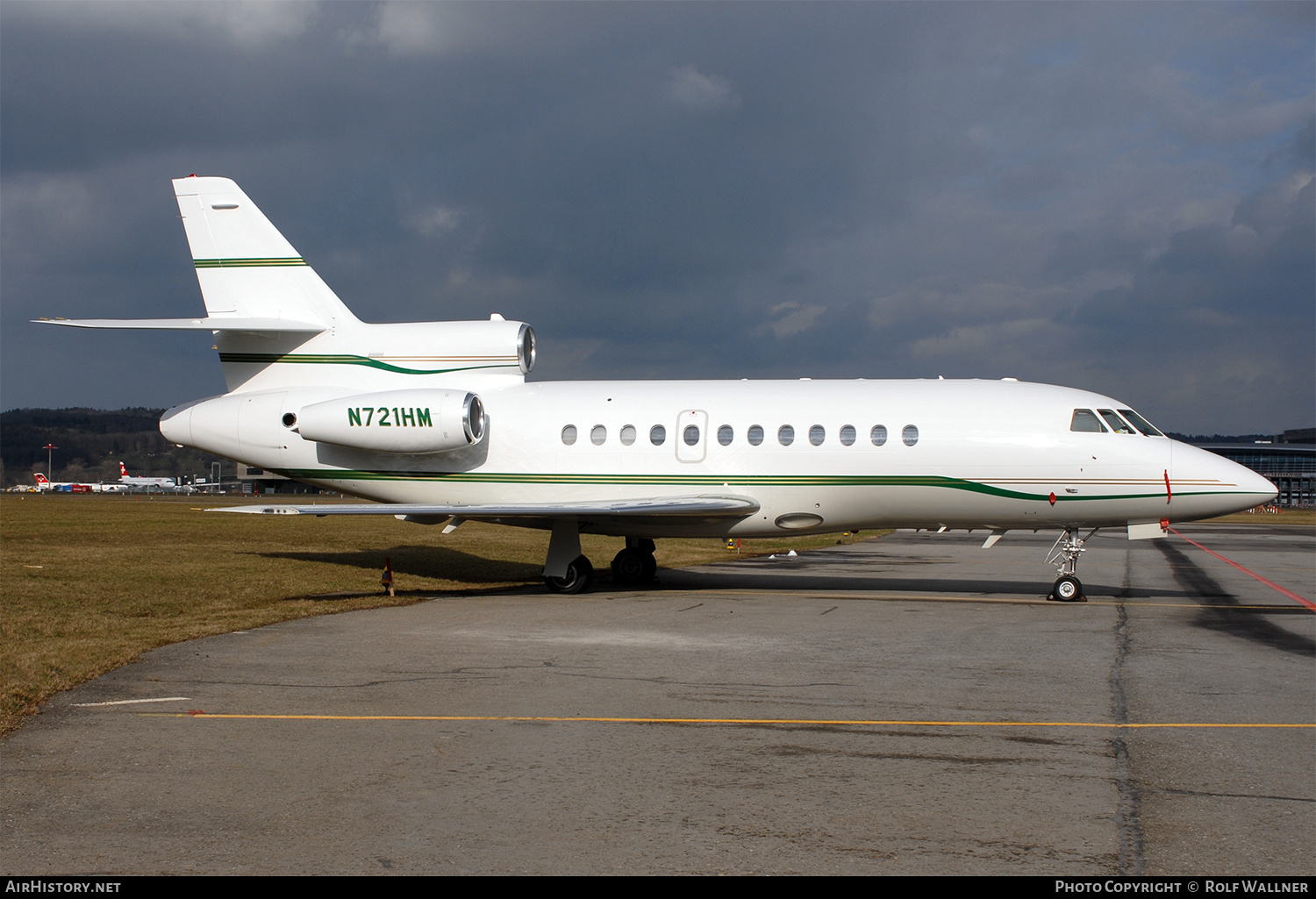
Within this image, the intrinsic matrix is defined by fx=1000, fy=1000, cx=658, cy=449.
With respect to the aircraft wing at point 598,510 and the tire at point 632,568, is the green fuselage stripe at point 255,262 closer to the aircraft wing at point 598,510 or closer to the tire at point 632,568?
the aircraft wing at point 598,510

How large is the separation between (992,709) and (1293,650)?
5.98m

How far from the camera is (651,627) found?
1344 cm

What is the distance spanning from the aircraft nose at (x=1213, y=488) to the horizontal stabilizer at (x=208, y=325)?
15.9 m

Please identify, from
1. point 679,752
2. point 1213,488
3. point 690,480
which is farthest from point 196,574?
point 1213,488

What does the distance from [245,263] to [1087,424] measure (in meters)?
16.1

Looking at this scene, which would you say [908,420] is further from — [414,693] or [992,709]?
[414,693]

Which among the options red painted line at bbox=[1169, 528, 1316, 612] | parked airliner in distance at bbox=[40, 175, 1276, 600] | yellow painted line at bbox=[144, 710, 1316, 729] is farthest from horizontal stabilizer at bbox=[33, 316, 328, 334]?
red painted line at bbox=[1169, 528, 1316, 612]

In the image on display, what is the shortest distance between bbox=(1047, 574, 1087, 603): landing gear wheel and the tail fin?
14298 mm

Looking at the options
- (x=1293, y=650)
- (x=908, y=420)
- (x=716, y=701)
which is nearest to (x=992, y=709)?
(x=716, y=701)

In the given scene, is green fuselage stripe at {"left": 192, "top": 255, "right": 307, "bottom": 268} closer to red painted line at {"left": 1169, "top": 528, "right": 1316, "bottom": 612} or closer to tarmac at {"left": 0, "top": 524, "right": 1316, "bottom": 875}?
tarmac at {"left": 0, "top": 524, "right": 1316, "bottom": 875}

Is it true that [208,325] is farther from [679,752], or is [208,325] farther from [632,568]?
[679,752]

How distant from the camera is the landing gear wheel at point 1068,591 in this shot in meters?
17.0

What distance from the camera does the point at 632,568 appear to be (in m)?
20.5
